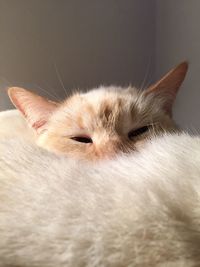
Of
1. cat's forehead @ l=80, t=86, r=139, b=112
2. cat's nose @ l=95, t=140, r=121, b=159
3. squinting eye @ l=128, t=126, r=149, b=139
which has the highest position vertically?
cat's forehead @ l=80, t=86, r=139, b=112

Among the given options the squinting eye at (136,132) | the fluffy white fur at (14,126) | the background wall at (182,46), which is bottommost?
the squinting eye at (136,132)

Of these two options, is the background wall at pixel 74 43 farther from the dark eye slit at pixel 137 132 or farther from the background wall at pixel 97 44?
the dark eye slit at pixel 137 132

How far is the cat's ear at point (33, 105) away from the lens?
1146 mm

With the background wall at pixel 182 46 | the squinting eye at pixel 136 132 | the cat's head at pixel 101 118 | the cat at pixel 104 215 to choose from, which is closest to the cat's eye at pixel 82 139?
the cat's head at pixel 101 118

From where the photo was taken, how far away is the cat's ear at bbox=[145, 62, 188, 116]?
1183 millimetres

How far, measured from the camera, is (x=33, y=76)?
66.3 inches

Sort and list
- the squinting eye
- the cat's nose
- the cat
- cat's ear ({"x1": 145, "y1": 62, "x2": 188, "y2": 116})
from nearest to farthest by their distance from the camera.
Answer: the cat, the cat's nose, the squinting eye, cat's ear ({"x1": 145, "y1": 62, "x2": 188, "y2": 116})

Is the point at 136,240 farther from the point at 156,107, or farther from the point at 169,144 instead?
the point at 156,107

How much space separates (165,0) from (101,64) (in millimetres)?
411

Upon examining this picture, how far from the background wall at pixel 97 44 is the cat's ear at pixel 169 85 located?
14.9 inches

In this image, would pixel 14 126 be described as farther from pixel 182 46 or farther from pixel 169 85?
pixel 182 46

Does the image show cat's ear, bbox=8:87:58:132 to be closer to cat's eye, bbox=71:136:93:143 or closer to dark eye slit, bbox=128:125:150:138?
cat's eye, bbox=71:136:93:143

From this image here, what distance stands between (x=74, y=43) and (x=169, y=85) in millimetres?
649

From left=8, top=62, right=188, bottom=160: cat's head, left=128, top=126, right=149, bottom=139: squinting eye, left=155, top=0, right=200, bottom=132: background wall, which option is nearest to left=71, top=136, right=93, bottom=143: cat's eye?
left=8, top=62, right=188, bottom=160: cat's head
